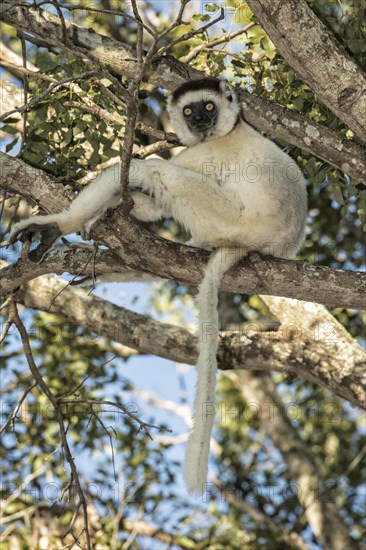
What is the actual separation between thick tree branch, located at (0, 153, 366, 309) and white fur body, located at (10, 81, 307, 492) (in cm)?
10

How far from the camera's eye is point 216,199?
395cm

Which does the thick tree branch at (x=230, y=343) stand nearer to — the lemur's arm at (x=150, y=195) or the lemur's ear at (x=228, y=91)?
the lemur's arm at (x=150, y=195)

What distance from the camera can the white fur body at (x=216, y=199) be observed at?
3.81 m

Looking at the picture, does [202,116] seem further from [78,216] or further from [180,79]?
[78,216]

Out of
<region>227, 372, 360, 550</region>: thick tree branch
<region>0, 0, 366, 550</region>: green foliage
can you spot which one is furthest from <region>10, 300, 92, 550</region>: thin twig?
<region>227, 372, 360, 550</region>: thick tree branch

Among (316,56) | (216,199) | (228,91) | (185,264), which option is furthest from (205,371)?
(228,91)

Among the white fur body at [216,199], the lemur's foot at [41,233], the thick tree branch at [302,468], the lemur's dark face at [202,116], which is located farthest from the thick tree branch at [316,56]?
the thick tree branch at [302,468]

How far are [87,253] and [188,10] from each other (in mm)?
4231

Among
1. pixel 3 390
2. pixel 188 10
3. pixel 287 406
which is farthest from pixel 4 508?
pixel 188 10

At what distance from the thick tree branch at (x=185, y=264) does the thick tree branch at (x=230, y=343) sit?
119 cm

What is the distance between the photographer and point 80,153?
4.64m

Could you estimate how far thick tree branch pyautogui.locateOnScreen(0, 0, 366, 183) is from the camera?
394 cm

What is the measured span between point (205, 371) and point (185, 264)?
24.8 inches

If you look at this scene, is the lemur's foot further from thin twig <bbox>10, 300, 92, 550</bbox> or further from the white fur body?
thin twig <bbox>10, 300, 92, 550</bbox>
